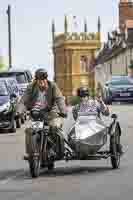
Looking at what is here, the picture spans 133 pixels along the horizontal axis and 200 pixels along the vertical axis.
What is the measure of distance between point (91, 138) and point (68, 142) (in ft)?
1.23

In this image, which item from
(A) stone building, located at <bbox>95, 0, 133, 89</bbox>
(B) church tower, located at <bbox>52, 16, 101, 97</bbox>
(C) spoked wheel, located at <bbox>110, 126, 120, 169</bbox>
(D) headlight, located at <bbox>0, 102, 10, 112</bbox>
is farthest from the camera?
(B) church tower, located at <bbox>52, 16, 101, 97</bbox>

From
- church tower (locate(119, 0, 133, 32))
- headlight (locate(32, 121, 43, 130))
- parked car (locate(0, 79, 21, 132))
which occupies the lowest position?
parked car (locate(0, 79, 21, 132))

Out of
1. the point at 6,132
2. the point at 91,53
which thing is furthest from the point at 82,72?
the point at 6,132

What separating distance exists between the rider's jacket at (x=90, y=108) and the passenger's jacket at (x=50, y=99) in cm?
95

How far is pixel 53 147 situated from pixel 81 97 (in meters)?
1.56

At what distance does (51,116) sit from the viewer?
14781 millimetres

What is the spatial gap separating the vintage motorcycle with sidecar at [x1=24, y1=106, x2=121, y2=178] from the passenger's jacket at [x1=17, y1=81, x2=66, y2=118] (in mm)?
165

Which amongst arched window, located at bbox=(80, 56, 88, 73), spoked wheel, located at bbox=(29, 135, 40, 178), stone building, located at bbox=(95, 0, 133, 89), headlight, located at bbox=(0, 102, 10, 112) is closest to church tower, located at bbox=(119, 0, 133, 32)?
stone building, located at bbox=(95, 0, 133, 89)

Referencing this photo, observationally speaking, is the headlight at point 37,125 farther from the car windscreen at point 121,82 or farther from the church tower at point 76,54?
the church tower at point 76,54

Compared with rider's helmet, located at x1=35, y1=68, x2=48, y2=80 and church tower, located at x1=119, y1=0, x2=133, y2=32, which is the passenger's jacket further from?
church tower, located at x1=119, y1=0, x2=133, y2=32

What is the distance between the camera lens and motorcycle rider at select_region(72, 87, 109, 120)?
15.9 meters

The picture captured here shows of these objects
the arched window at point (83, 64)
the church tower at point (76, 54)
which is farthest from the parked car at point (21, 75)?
the arched window at point (83, 64)

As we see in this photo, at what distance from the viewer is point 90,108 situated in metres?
15.9

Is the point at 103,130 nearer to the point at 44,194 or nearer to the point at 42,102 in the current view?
the point at 42,102
